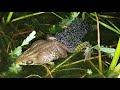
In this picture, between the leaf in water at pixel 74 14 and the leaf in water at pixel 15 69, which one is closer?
the leaf in water at pixel 15 69

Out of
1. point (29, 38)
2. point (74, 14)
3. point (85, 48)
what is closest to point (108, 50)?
point (85, 48)

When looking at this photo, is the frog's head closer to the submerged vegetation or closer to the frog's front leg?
the submerged vegetation

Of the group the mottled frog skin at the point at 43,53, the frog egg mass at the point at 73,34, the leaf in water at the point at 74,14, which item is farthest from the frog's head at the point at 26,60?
the leaf in water at the point at 74,14

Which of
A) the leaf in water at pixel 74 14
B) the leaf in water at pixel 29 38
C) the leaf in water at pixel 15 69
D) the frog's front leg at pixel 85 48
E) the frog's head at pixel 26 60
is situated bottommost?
the leaf in water at pixel 15 69

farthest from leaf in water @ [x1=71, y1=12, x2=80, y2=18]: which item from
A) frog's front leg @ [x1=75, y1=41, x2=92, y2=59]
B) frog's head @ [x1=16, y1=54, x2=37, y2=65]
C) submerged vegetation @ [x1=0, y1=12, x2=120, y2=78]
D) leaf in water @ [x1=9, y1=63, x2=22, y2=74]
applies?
leaf in water @ [x1=9, y1=63, x2=22, y2=74]

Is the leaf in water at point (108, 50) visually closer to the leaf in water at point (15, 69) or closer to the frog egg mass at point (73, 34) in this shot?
the frog egg mass at point (73, 34)
